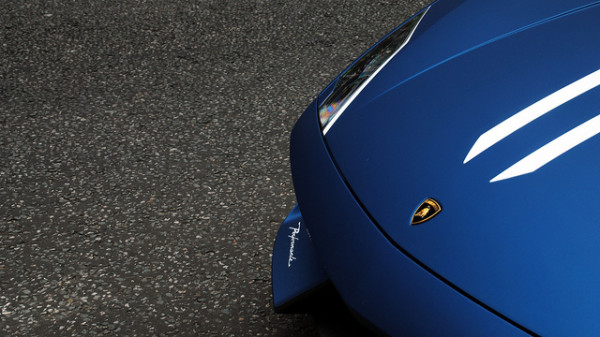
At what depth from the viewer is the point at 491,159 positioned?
1405mm

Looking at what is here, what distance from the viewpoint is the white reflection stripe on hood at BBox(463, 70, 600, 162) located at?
1445 mm

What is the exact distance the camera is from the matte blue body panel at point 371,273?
47.5 inches

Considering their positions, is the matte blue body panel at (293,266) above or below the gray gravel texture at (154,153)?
below

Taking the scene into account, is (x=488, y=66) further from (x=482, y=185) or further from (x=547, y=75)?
(x=482, y=185)

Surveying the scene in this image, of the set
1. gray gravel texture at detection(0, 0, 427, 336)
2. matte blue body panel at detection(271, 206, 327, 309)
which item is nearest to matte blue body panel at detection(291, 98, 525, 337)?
matte blue body panel at detection(271, 206, 327, 309)

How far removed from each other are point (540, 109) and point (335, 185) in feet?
1.54

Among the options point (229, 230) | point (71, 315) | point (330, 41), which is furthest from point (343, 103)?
point (330, 41)
